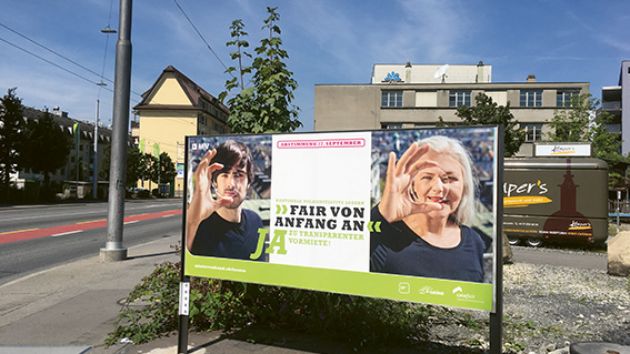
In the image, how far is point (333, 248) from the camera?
3746mm

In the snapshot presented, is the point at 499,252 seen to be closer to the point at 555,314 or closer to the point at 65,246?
the point at 555,314

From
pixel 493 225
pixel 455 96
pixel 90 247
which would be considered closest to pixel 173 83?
pixel 455 96

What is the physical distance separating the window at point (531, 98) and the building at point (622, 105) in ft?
33.2

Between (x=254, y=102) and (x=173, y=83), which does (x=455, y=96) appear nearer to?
(x=173, y=83)

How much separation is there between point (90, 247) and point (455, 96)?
163ft

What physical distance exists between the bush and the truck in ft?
41.1

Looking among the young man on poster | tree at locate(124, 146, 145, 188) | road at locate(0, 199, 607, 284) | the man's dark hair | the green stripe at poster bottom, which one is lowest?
road at locate(0, 199, 607, 284)

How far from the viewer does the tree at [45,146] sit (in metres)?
37.7

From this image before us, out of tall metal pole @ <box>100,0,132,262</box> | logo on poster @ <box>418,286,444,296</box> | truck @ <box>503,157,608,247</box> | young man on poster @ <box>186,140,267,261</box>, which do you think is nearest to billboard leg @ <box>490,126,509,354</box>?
logo on poster @ <box>418,286,444,296</box>

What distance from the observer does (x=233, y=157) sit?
4.22 meters

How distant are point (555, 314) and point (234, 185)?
15.6 ft

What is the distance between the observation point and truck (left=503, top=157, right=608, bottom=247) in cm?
1530

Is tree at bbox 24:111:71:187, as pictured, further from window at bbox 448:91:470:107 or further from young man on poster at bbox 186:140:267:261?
window at bbox 448:91:470:107

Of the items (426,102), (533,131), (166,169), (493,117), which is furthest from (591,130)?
(166,169)
